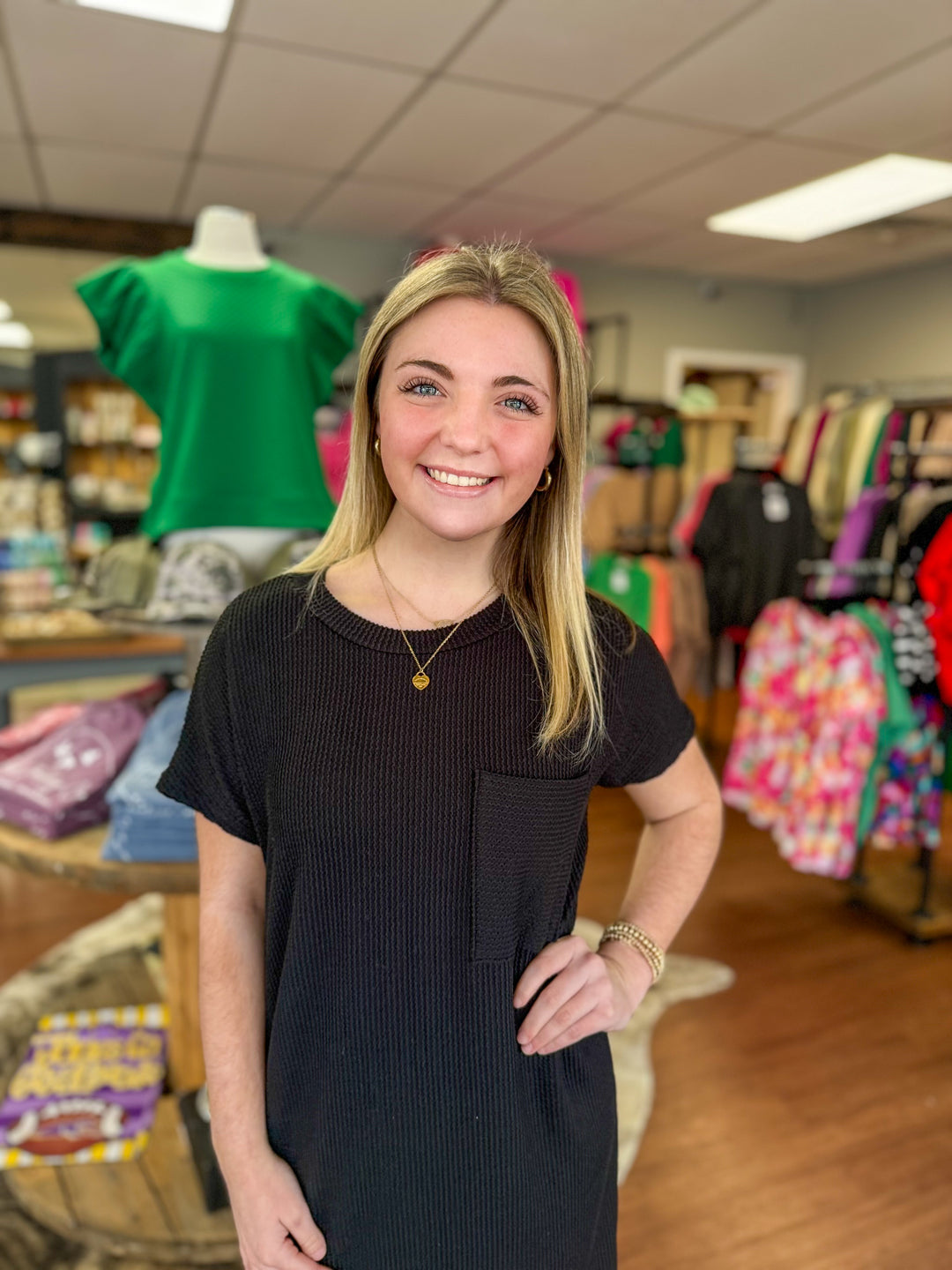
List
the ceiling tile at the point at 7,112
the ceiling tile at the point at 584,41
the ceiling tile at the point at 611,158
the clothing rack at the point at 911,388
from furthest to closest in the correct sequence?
1. the clothing rack at the point at 911,388
2. the ceiling tile at the point at 611,158
3. the ceiling tile at the point at 7,112
4. the ceiling tile at the point at 584,41

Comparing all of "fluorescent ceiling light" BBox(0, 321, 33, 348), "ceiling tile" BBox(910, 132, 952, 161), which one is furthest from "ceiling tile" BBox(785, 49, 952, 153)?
"fluorescent ceiling light" BBox(0, 321, 33, 348)

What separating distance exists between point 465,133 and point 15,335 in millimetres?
8463

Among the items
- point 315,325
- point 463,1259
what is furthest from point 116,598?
point 463,1259

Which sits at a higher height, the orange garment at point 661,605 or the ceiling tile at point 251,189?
the ceiling tile at point 251,189

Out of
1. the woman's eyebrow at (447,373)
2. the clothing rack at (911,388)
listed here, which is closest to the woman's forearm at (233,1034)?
the woman's eyebrow at (447,373)

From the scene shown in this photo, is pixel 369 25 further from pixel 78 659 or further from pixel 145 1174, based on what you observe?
pixel 145 1174

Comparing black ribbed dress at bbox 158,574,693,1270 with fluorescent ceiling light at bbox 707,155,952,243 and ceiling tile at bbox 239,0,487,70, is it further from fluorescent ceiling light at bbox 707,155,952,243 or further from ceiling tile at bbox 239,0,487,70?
fluorescent ceiling light at bbox 707,155,952,243

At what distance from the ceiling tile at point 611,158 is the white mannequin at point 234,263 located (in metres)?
2.05

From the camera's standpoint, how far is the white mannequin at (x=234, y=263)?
5.57ft

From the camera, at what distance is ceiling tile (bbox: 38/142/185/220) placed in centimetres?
385

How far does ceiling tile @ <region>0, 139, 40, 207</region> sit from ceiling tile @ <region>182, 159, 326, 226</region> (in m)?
0.69

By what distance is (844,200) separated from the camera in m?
4.36

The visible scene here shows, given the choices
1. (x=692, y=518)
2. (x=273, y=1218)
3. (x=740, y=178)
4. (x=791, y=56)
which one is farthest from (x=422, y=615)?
(x=740, y=178)

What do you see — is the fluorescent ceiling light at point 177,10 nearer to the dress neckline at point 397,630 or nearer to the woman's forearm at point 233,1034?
the dress neckline at point 397,630
